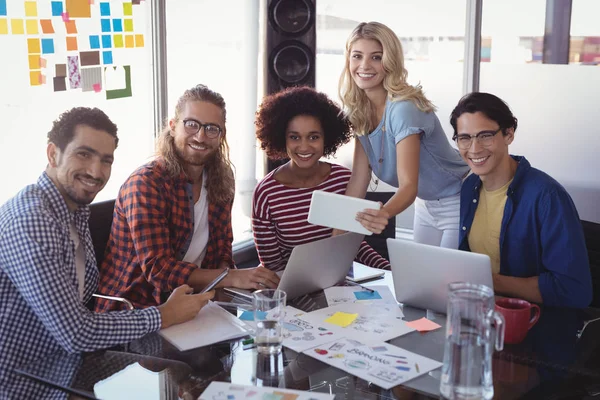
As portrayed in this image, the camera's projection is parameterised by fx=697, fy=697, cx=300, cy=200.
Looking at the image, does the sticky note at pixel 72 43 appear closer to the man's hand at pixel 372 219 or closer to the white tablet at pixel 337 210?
the white tablet at pixel 337 210

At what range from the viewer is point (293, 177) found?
287cm

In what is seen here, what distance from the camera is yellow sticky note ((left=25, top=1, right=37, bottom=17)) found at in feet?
9.25

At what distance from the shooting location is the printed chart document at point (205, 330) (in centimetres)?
175

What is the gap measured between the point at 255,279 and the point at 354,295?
32 centimetres

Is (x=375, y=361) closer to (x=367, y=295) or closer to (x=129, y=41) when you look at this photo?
(x=367, y=295)

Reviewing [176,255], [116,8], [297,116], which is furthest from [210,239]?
[116,8]

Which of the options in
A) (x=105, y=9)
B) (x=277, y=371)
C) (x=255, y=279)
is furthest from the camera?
(x=105, y=9)

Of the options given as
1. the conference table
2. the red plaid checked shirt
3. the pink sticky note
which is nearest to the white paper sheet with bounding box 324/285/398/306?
the pink sticky note

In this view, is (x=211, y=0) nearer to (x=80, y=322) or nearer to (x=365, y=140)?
(x=365, y=140)

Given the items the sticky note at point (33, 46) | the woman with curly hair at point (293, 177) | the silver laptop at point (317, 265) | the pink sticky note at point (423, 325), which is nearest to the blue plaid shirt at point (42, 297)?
the silver laptop at point (317, 265)

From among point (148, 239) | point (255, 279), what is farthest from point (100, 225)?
point (255, 279)

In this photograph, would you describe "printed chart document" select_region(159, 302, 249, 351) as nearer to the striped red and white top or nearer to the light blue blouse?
the striped red and white top

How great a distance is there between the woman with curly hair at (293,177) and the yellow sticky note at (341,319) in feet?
2.27

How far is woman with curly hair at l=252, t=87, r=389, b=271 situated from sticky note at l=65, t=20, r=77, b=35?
89 centimetres
